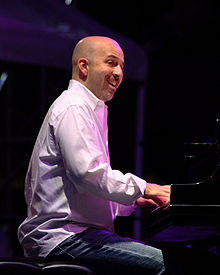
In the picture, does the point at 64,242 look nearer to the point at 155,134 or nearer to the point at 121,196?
the point at 121,196

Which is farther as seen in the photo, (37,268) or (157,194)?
(157,194)

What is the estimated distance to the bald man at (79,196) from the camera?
1.96 m

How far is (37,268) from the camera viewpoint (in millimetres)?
1949

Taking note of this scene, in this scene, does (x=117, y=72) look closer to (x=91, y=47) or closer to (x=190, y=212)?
(x=91, y=47)

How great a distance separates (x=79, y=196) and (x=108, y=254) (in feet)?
0.99

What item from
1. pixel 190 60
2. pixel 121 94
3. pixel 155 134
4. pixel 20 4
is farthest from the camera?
pixel 190 60

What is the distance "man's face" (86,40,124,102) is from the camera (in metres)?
2.32

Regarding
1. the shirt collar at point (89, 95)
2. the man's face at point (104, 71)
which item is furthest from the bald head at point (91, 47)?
the shirt collar at point (89, 95)

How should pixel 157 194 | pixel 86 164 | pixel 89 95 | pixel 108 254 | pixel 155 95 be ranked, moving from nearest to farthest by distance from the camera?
pixel 86 164 < pixel 108 254 < pixel 157 194 < pixel 89 95 < pixel 155 95

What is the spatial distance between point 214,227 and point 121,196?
442mm

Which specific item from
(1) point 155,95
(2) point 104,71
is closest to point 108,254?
(2) point 104,71

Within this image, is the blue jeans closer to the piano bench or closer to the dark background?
the piano bench

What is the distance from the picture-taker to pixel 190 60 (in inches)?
458

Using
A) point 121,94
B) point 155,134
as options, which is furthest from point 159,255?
point 121,94
